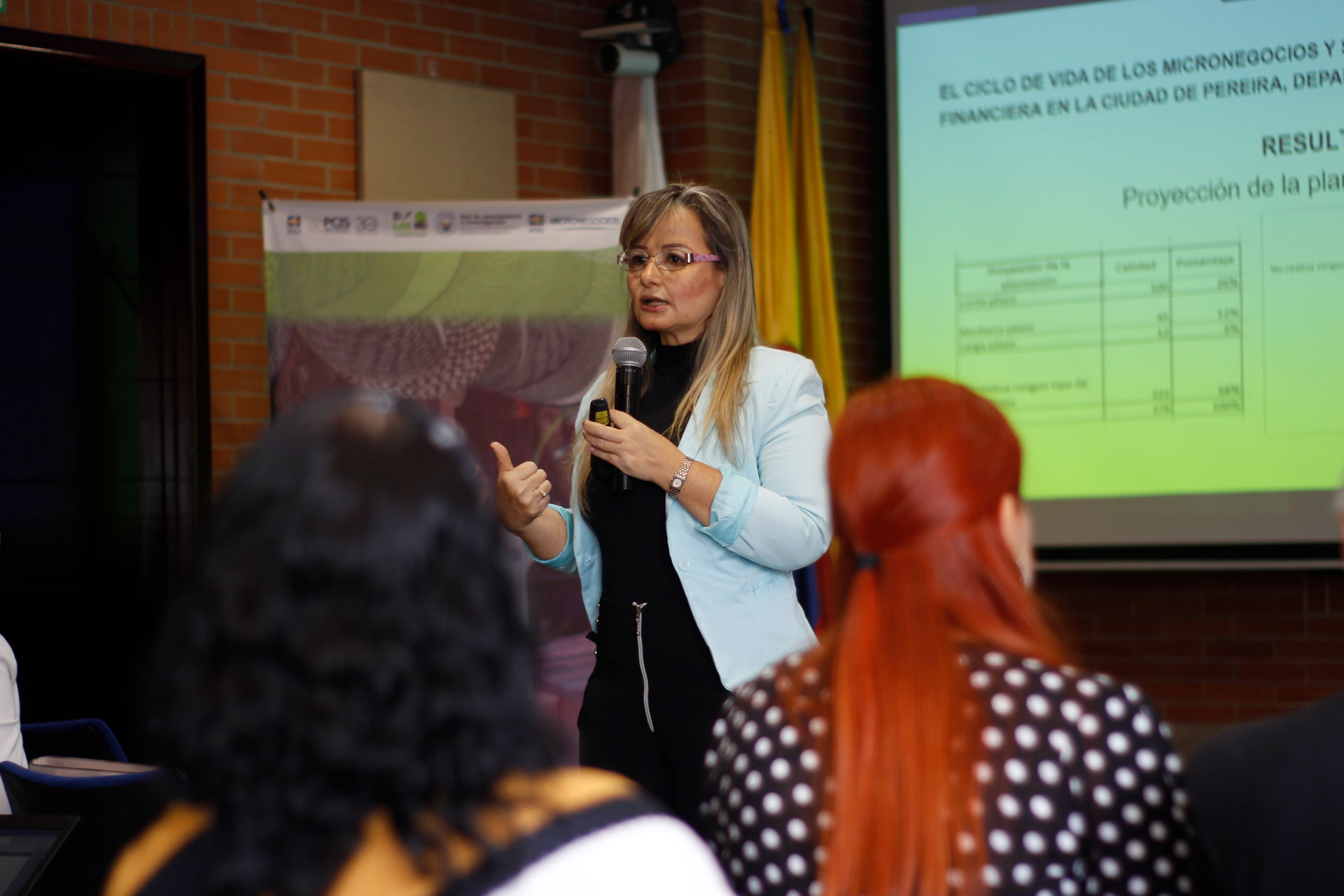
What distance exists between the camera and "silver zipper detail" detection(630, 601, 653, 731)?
2.07 m

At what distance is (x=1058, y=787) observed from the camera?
3.69 feet

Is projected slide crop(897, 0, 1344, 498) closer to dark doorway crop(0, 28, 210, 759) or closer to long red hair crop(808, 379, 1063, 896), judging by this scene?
dark doorway crop(0, 28, 210, 759)

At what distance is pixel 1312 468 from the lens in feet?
12.3

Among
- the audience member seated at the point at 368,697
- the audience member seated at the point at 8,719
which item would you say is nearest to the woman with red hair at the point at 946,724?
the audience member seated at the point at 368,697

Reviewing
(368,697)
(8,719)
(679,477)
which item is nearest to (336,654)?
(368,697)

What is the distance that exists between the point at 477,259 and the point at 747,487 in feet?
6.14

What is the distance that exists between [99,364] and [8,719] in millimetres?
1671

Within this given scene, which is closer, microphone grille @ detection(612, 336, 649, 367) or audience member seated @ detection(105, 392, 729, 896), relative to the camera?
audience member seated @ detection(105, 392, 729, 896)

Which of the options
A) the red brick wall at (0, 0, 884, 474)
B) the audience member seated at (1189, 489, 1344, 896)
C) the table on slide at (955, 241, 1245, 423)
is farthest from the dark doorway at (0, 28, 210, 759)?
the audience member seated at (1189, 489, 1344, 896)

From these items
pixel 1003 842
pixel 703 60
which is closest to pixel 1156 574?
pixel 703 60

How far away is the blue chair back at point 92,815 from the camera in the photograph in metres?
2.04

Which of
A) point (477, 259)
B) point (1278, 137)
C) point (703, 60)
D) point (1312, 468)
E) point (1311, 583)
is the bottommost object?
point (1311, 583)

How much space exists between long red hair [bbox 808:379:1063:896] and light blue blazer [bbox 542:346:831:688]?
835mm

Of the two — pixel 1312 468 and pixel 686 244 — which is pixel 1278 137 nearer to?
pixel 1312 468
